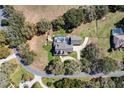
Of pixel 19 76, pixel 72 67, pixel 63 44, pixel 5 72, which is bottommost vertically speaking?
pixel 19 76

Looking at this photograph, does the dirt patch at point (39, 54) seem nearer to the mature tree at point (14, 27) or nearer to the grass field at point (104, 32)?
the mature tree at point (14, 27)

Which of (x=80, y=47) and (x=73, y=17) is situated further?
(x=80, y=47)

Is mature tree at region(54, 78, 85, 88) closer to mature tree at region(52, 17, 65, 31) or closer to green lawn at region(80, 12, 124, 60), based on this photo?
green lawn at region(80, 12, 124, 60)

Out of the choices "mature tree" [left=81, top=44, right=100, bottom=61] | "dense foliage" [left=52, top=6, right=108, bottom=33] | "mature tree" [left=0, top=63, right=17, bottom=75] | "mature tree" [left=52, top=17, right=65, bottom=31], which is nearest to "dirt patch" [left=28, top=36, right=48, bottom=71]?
"mature tree" [left=52, top=17, right=65, bottom=31]

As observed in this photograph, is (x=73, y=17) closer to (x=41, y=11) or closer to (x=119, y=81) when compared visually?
(x=41, y=11)

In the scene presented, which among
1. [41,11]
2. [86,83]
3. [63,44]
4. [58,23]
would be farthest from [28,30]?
[86,83]

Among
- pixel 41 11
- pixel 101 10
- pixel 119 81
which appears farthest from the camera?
pixel 41 11

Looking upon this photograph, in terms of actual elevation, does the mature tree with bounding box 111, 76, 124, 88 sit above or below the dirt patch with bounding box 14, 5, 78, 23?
below

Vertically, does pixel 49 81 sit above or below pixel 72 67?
below
